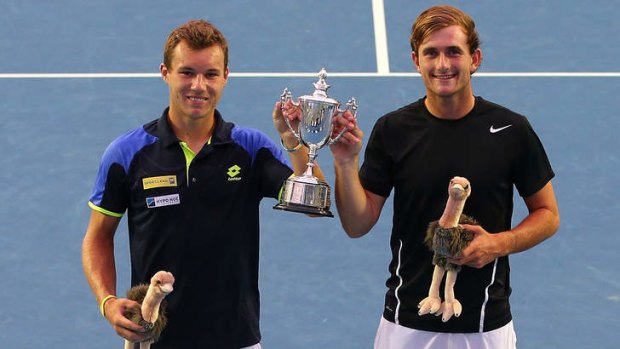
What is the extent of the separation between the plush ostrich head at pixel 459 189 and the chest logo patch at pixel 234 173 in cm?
95

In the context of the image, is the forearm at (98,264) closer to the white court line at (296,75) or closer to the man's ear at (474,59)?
the man's ear at (474,59)

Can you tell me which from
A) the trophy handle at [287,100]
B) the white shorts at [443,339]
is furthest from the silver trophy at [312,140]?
the white shorts at [443,339]

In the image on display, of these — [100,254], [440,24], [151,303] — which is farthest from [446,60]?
[100,254]

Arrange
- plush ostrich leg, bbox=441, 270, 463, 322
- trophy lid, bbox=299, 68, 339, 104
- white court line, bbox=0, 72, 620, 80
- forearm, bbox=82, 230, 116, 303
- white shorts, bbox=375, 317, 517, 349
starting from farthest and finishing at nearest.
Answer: white court line, bbox=0, 72, 620, 80, white shorts, bbox=375, 317, 517, 349, forearm, bbox=82, 230, 116, 303, plush ostrich leg, bbox=441, 270, 463, 322, trophy lid, bbox=299, 68, 339, 104

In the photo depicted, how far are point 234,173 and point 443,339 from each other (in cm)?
113

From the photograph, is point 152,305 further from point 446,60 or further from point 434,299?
point 446,60

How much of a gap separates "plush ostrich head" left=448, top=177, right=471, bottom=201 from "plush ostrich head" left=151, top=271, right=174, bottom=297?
112 cm

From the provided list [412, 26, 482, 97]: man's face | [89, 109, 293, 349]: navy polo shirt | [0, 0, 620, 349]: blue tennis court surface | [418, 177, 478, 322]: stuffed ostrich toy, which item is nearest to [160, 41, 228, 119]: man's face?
[89, 109, 293, 349]: navy polo shirt

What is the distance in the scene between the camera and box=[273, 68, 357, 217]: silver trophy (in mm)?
5680

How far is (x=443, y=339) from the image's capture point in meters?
6.15

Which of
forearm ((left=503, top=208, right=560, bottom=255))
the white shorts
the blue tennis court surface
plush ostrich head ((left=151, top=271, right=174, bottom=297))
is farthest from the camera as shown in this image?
the blue tennis court surface

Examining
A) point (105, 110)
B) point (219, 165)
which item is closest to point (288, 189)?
point (219, 165)

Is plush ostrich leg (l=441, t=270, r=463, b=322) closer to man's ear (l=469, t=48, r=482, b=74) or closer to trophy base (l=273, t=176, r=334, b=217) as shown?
trophy base (l=273, t=176, r=334, b=217)

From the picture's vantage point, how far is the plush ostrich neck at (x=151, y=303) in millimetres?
5535
